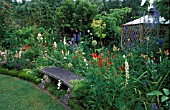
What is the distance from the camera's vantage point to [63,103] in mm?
4395

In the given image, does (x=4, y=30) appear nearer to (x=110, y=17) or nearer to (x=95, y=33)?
(x=95, y=33)

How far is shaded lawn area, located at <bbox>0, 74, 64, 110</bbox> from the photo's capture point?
4.20 metres

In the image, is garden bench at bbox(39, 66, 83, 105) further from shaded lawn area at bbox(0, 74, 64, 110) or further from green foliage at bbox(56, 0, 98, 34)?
green foliage at bbox(56, 0, 98, 34)

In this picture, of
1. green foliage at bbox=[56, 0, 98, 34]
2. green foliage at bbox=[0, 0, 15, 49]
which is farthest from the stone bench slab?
green foliage at bbox=[56, 0, 98, 34]

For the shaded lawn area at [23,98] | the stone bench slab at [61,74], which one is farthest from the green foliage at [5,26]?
the stone bench slab at [61,74]

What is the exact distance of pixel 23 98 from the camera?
15.2ft

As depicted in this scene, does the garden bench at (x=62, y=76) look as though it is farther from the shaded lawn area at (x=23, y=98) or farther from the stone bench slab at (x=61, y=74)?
the shaded lawn area at (x=23, y=98)

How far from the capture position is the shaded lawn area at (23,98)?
13.8 ft

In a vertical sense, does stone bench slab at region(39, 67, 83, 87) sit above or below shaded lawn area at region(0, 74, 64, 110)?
above

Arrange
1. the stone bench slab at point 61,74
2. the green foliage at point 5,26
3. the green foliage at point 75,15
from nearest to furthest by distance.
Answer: the stone bench slab at point 61,74, the green foliage at point 5,26, the green foliage at point 75,15

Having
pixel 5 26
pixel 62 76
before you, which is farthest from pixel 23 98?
pixel 5 26

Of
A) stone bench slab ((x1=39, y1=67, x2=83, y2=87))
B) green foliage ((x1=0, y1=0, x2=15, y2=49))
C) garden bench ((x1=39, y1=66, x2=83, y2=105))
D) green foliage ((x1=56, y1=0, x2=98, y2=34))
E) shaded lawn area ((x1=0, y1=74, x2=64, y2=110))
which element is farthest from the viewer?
green foliage ((x1=56, y1=0, x2=98, y2=34))

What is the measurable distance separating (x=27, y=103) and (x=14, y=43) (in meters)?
4.51

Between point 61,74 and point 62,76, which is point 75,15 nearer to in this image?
point 61,74
